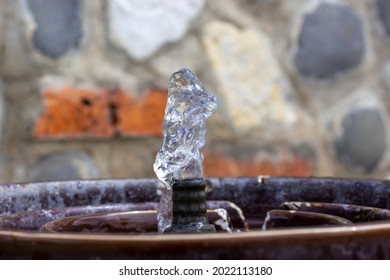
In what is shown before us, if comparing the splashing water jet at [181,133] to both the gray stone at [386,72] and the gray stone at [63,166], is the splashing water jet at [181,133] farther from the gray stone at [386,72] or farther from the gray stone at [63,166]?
the gray stone at [386,72]

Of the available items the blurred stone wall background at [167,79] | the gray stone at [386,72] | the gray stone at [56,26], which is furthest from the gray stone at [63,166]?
the gray stone at [386,72]

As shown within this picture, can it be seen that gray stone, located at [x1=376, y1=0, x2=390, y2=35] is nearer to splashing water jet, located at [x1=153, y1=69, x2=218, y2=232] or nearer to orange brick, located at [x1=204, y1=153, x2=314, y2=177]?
orange brick, located at [x1=204, y1=153, x2=314, y2=177]

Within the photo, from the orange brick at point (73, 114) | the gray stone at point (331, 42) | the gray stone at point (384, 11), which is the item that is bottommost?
the orange brick at point (73, 114)

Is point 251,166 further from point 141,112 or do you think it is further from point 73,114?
point 73,114

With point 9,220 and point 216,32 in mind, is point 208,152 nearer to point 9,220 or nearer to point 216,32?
point 216,32

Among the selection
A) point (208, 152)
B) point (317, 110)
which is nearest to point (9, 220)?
point (208, 152)
